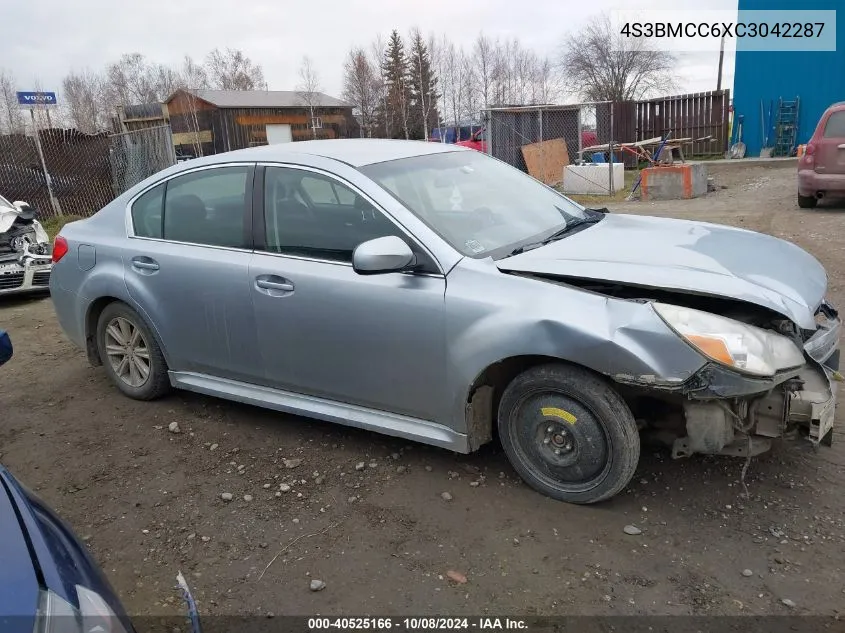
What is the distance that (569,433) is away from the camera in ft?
10.2

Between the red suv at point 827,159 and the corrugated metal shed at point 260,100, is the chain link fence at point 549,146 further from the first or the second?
the corrugated metal shed at point 260,100

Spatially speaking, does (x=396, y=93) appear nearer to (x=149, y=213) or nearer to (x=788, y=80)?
(x=788, y=80)

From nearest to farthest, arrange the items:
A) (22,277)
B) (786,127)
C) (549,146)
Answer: (22,277) → (549,146) → (786,127)

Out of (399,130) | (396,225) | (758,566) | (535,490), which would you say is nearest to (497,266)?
(396,225)

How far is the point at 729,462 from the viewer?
11.4 feet

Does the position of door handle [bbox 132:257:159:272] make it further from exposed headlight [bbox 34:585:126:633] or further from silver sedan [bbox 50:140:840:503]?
exposed headlight [bbox 34:585:126:633]

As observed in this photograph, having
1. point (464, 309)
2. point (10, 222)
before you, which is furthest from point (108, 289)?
point (10, 222)

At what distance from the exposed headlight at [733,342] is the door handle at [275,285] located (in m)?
1.87

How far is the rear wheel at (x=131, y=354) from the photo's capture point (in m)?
4.49

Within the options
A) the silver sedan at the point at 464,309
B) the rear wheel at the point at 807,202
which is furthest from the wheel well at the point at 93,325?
the rear wheel at the point at 807,202

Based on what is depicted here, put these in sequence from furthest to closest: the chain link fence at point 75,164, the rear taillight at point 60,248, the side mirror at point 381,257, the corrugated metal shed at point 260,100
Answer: the corrugated metal shed at point 260,100
the chain link fence at point 75,164
the rear taillight at point 60,248
the side mirror at point 381,257

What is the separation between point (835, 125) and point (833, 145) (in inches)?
12.3

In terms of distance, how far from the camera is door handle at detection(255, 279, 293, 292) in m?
3.65

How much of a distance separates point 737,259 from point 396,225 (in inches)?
65.0
